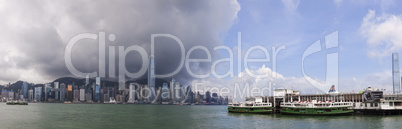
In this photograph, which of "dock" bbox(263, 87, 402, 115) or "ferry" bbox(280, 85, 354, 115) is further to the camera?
"dock" bbox(263, 87, 402, 115)

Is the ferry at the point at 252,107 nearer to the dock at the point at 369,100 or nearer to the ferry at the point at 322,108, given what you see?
the dock at the point at 369,100

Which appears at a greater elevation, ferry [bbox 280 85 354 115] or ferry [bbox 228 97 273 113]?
ferry [bbox 280 85 354 115]

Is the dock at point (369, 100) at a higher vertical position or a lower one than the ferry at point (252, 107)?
higher

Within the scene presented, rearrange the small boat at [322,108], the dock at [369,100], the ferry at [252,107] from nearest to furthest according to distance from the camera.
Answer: the small boat at [322,108] < the dock at [369,100] < the ferry at [252,107]

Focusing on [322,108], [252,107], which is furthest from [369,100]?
[252,107]

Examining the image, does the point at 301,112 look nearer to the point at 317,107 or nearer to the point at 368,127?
the point at 317,107

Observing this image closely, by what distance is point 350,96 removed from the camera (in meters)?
103

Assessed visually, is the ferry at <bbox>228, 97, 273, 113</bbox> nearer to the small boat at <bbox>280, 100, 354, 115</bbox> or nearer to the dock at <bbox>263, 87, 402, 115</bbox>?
the dock at <bbox>263, 87, 402, 115</bbox>

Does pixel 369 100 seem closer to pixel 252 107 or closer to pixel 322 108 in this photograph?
pixel 322 108

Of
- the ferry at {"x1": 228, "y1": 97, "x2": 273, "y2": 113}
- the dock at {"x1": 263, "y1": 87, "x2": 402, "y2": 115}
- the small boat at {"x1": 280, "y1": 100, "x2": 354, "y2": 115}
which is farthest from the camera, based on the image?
the ferry at {"x1": 228, "y1": 97, "x2": 273, "y2": 113}

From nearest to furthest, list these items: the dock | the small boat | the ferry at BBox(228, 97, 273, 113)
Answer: the small boat → the dock → the ferry at BBox(228, 97, 273, 113)

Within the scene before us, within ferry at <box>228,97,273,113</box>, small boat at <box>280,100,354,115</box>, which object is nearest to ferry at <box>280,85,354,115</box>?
small boat at <box>280,100,354,115</box>

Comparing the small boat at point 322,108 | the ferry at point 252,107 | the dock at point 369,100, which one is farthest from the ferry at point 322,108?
the ferry at point 252,107

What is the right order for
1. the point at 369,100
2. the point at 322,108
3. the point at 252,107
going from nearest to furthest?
the point at 322,108 < the point at 369,100 < the point at 252,107
